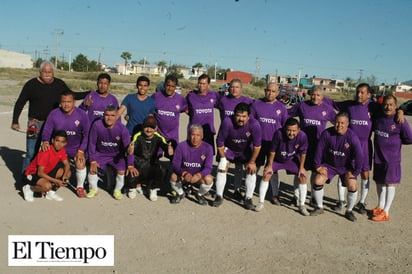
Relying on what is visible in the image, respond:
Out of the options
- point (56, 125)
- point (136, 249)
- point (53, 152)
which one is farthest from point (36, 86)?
point (136, 249)

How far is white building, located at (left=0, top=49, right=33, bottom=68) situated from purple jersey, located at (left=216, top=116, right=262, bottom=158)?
93.2m

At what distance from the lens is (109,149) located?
246 inches

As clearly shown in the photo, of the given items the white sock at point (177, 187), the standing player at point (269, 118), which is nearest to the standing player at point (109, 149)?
the white sock at point (177, 187)

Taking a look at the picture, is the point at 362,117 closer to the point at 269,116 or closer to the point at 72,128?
the point at 269,116

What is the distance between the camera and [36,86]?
Answer: 20.5 ft

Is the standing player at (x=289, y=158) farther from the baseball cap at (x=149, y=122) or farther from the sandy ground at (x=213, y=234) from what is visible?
the baseball cap at (x=149, y=122)

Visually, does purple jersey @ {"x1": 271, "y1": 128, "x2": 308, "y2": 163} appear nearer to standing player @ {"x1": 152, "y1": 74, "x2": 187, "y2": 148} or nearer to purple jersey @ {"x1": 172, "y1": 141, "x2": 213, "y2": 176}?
purple jersey @ {"x1": 172, "y1": 141, "x2": 213, "y2": 176}

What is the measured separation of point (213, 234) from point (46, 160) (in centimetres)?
282

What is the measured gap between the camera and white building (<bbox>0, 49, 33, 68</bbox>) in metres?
87.3

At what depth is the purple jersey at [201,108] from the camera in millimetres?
6680

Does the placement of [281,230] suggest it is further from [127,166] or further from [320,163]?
[127,166]

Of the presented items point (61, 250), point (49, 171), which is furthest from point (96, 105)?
point (61, 250)

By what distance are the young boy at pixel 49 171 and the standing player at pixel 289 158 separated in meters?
3.18

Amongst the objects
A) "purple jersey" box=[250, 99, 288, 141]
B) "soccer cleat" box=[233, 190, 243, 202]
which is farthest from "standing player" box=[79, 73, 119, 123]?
"soccer cleat" box=[233, 190, 243, 202]
